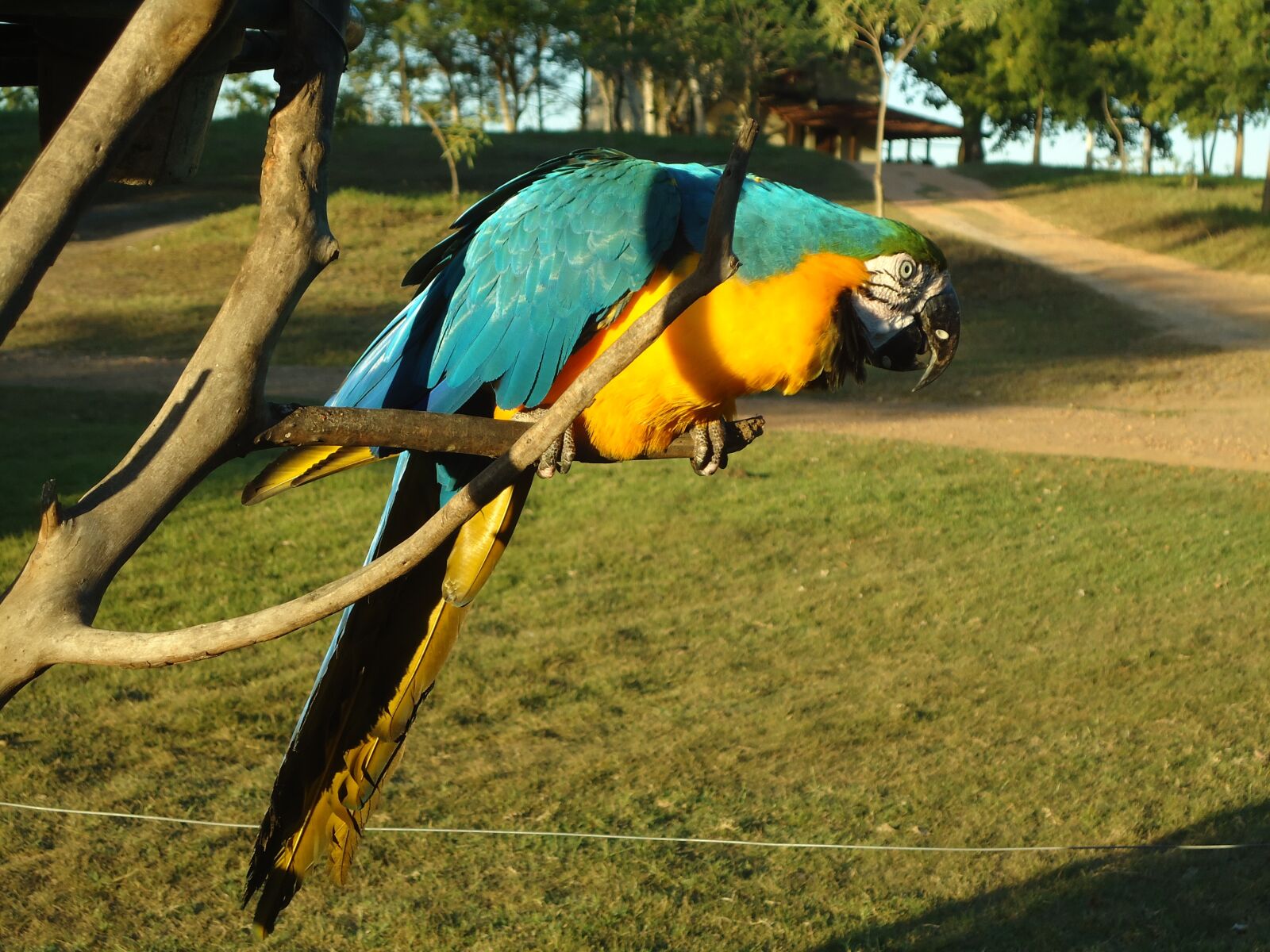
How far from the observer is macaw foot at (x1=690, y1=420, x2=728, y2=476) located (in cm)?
230

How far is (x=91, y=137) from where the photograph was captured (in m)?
1.21

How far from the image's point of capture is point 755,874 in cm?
374

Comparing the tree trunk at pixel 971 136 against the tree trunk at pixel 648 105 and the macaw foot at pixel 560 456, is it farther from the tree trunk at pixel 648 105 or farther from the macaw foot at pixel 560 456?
the macaw foot at pixel 560 456

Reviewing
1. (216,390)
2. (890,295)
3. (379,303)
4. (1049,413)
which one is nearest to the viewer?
(216,390)

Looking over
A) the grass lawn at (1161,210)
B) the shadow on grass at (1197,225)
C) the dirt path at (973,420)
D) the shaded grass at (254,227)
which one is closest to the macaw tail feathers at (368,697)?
the dirt path at (973,420)

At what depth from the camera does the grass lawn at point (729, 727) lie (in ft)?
11.6

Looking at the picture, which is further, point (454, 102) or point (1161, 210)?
point (1161, 210)

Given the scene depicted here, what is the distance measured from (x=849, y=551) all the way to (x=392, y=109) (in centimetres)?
1540

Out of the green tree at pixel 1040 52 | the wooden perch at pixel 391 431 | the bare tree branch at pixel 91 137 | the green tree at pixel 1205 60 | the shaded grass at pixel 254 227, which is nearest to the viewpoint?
the bare tree branch at pixel 91 137

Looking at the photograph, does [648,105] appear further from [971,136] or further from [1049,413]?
[1049,413]

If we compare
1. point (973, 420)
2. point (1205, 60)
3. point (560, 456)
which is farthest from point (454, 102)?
point (560, 456)

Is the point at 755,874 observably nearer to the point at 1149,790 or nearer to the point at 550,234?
the point at 1149,790

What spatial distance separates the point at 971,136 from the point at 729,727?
1346 inches

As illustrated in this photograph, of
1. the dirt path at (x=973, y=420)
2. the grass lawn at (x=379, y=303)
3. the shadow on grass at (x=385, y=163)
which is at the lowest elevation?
the dirt path at (x=973, y=420)
